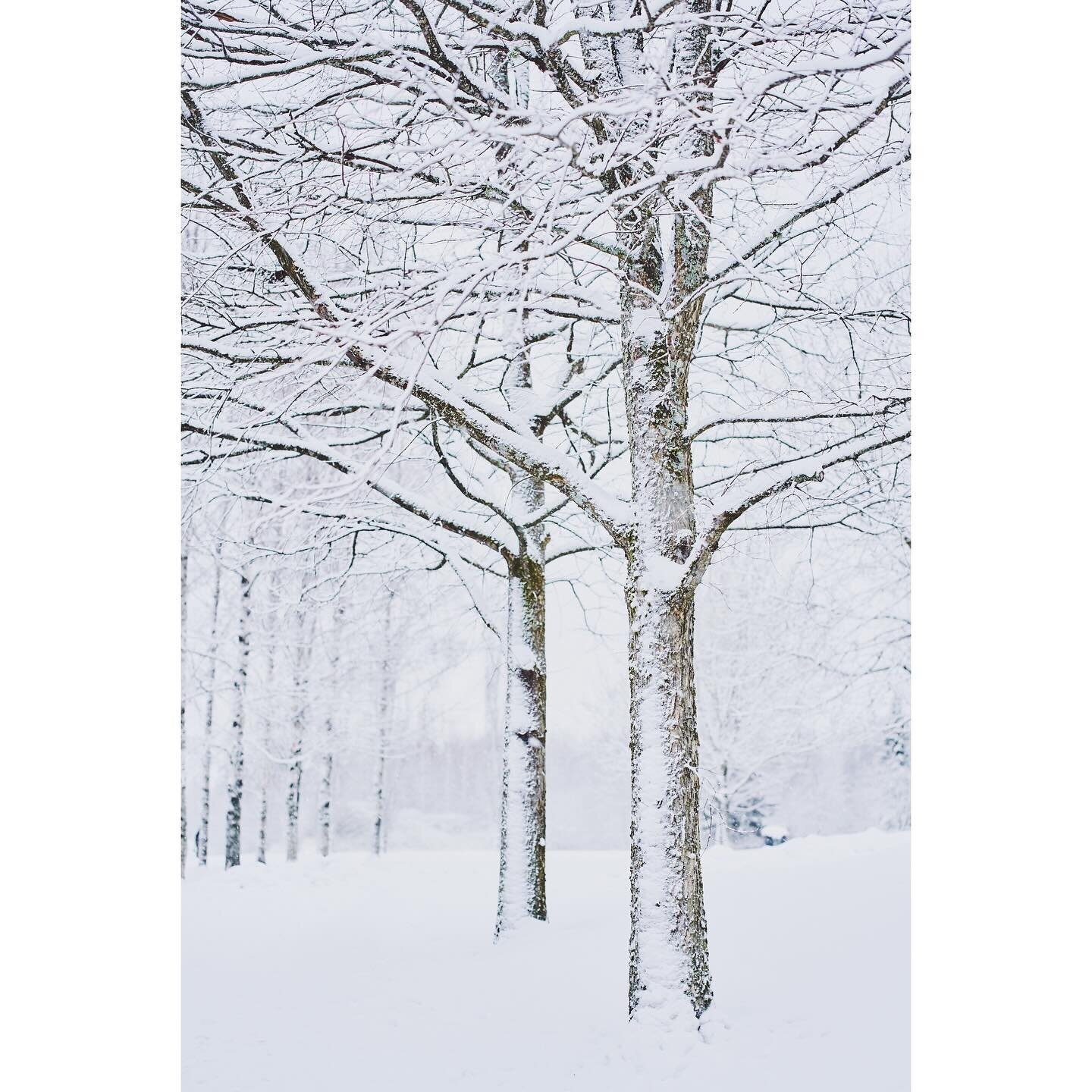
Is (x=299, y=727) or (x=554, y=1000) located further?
(x=299, y=727)


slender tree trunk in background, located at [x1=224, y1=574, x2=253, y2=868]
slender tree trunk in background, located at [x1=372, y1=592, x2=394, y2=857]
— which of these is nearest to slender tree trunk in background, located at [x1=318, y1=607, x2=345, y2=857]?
slender tree trunk in background, located at [x1=372, y1=592, x2=394, y2=857]

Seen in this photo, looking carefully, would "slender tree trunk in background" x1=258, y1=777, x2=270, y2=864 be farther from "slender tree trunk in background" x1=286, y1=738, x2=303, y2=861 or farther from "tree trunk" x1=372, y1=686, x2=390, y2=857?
"tree trunk" x1=372, y1=686, x2=390, y2=857

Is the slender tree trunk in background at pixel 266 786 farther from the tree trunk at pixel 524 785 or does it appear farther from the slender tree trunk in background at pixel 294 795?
the tree trunk at pixel 524 785

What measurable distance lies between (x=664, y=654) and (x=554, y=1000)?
5.01ft

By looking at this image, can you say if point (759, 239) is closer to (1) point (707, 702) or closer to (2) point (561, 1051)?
(2) point (561, 1051)

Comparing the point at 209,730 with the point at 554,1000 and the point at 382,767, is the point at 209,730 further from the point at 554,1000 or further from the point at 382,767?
the point at 554,1000

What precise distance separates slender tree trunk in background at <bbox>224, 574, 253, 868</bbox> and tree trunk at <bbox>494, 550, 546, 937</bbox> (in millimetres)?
3559

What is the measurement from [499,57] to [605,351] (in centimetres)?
184

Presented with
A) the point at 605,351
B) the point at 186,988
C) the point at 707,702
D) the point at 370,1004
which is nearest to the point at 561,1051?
the point at 370,1004

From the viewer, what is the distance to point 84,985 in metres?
2.37

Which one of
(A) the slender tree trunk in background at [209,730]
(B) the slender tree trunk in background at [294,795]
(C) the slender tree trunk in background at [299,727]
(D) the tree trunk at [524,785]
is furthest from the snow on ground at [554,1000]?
(B) the slender tree trunk in background at [294,795]

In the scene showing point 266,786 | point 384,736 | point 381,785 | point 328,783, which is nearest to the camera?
point 266,786

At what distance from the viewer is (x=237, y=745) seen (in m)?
8.34

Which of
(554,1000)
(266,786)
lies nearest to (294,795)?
(266,786)
